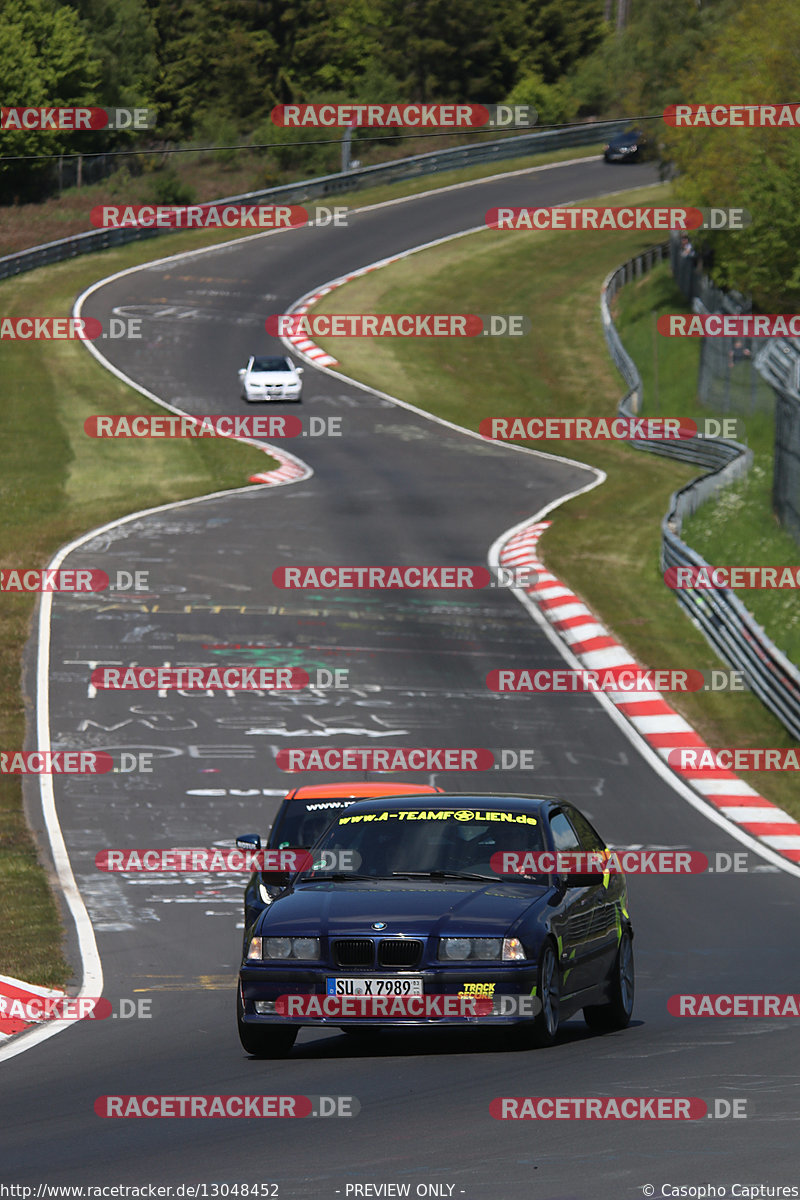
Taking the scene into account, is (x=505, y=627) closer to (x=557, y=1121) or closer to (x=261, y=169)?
(x=557, y=1121)

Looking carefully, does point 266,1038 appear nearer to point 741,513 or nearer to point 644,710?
point 644,710

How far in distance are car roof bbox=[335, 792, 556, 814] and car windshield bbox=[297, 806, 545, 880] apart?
0.19 ft

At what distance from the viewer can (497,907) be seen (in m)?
10.1

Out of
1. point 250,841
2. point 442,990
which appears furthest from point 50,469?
point 442,990

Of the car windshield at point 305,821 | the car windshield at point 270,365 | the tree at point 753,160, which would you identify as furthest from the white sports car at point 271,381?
the car windshield at point 305,821

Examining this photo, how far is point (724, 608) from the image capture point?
29.5 meters

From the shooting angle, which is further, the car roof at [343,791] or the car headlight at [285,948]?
the car roof at [343,791]

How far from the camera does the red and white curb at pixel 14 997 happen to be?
1226 cm

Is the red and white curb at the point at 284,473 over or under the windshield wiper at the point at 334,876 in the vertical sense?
under

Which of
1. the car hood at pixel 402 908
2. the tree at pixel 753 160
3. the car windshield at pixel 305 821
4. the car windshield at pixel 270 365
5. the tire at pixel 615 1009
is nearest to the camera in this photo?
the car hood at pixel 402 908

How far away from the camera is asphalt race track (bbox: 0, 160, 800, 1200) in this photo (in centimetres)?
784

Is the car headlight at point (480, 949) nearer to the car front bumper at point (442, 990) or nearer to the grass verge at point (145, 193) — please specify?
the car front bumper at point (442, 990)

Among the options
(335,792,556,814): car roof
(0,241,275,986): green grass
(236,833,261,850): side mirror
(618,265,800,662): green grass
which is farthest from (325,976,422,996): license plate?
(618,265,800,662): green grass

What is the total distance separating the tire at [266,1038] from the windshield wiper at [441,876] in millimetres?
1091
